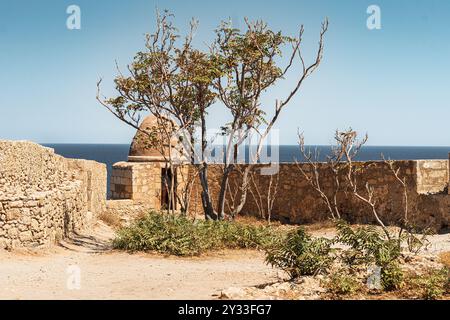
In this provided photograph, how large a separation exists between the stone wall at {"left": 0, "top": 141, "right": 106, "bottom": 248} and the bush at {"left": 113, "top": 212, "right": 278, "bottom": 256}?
158cm

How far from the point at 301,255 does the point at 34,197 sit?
5.65 meters

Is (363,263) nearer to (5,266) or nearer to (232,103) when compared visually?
(5,266)

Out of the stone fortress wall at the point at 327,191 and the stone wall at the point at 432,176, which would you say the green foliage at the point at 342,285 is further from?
the stone wall at the point at 432,176

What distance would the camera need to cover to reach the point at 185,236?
10.9 meters

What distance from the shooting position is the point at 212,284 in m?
7.45

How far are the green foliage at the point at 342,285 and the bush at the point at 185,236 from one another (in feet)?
14.7

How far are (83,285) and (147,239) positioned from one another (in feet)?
11.0

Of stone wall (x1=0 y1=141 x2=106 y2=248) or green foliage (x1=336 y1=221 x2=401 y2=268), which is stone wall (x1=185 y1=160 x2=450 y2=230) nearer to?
stone wall (x1=0 y1=141 x2=106 y2=248)

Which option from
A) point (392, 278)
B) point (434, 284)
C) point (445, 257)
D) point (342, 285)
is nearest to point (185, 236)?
point (445, 257)

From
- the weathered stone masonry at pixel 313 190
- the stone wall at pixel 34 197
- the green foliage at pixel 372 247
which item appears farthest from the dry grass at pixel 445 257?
the stone wall at pixel 34 197

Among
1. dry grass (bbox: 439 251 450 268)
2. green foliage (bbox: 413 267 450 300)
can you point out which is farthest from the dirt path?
dry grass (bbox: 439 251 450 268)

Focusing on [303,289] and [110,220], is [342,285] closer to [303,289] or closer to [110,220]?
[303,289]
